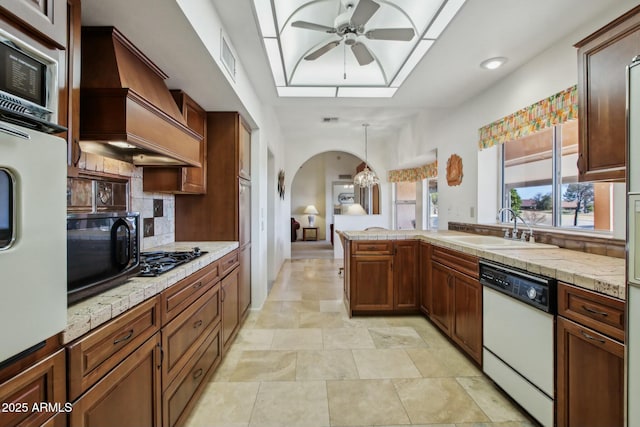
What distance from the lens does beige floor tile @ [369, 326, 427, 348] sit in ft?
8.43

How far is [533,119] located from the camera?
2555 millimetres

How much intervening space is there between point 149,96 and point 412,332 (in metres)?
2.86

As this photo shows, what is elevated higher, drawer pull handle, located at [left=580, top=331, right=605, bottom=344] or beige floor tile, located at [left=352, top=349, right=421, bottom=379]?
drawer pull handle, located at [left=580, top=331, right=605, bottom=344]

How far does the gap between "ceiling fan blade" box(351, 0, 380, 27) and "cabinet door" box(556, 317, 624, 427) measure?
2.21 metres

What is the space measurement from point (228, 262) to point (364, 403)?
1.45m

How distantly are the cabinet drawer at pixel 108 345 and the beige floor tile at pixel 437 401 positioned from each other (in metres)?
1.51

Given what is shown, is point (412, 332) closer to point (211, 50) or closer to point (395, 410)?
point (395, 410)

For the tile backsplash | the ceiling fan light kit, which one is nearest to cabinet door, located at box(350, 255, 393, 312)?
the tile backsplash

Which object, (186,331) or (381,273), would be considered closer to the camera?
(186,331)

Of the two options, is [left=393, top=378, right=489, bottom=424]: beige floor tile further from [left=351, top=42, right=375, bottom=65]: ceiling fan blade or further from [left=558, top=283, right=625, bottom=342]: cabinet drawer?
[left=351, top=42, right=375, bottom=65]: ceiling fan blade

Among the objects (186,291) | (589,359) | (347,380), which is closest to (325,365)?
(347,380)

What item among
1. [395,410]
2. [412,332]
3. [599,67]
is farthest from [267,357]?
[599,67]

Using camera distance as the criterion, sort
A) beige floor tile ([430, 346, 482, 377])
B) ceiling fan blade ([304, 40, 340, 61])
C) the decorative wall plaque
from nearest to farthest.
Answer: beige floor tile ([430, 346, 482, 377]), ceiling fan blade ([304, 40, 340, 61]), the decorative wall plaque

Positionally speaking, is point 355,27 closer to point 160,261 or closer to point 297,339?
point 160,261
